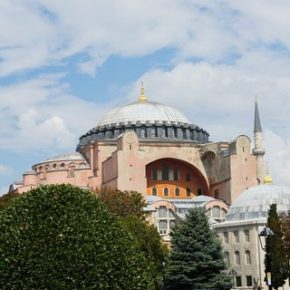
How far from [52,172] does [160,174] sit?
34.7 feet

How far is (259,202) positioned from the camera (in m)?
63.5

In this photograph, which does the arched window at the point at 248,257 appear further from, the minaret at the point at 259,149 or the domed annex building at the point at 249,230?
the minaret at the point at 259,149

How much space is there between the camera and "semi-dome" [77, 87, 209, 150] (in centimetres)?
8600

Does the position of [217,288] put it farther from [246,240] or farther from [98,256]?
[246,240]

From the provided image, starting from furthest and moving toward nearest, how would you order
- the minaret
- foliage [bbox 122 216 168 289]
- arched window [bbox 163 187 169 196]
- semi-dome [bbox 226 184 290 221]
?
arched window [bbox 163 187 169 196]
the minaret
semi-dome [bbox 226 184 290 221]
foliage [bbox 122 216 168 289]

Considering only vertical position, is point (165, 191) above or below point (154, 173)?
below

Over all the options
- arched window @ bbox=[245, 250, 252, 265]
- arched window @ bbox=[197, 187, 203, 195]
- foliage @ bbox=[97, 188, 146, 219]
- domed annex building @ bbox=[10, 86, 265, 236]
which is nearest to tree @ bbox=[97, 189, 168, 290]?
foliage @ bbox=[97, 188, 146, 219]

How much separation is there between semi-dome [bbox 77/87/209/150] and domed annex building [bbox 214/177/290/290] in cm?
2121

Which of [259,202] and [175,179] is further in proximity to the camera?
[175,179]

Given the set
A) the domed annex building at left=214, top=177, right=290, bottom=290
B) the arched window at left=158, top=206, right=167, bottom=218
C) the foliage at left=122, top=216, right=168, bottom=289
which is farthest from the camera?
the arched window at left=158, top=206, right=167, bottom=218

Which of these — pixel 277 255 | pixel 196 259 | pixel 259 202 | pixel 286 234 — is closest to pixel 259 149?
pixel 259 202

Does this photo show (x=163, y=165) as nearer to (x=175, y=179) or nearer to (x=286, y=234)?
(x=175, y=179)

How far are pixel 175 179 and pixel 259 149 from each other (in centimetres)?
874

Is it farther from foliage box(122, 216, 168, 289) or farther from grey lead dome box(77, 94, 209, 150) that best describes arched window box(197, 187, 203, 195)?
foliage box(122, 216, 168, 289)
